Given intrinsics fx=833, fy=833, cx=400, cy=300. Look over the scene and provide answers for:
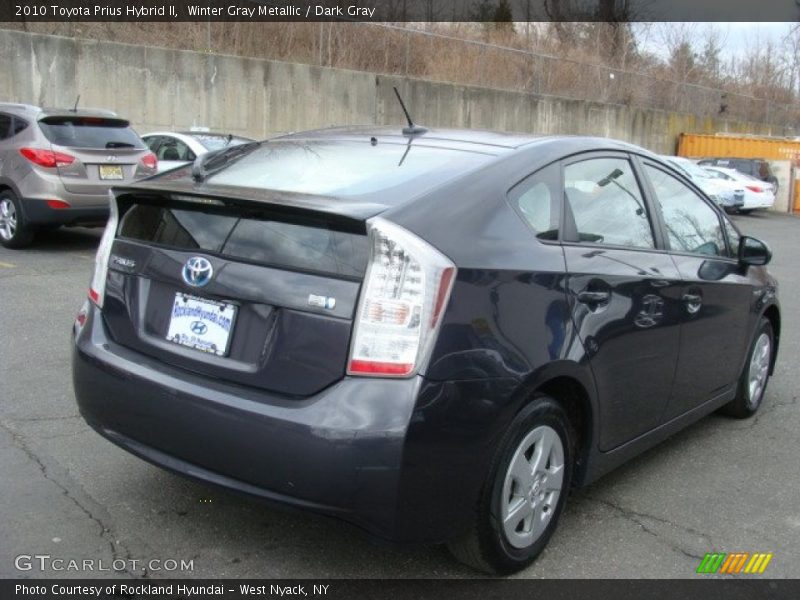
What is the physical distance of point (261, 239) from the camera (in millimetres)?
2949

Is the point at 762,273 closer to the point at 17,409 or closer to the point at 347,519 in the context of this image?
the point at 347,519

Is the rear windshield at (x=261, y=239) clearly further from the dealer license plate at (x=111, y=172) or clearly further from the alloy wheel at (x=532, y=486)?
the dealer license plate at (x=111, y=172)

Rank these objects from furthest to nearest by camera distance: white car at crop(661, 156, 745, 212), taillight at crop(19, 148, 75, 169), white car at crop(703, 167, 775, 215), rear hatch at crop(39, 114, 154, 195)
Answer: white car at crop(703, 167, 775, 215)
white car at crop(661, 156, 745, 212)
rear hatch at crop(39, 114, 154, 195)
taillight at crop(19, 148, 75, 169)

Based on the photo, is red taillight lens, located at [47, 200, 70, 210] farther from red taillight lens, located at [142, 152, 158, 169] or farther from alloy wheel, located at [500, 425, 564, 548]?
alloy wheel, located at [500, 425, 564, 548]

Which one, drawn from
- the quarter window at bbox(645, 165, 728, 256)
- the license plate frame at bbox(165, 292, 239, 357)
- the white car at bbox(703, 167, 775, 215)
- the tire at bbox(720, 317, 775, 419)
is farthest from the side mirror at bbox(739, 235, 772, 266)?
the white car at bbox(703, 167, 775, 215)

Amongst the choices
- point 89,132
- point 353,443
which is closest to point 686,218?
point 353,443

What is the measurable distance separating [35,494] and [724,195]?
899 inches

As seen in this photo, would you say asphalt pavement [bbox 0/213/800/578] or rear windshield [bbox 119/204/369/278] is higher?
rear windshield [bbox 119/204/369/278]

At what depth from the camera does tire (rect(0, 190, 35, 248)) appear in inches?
385

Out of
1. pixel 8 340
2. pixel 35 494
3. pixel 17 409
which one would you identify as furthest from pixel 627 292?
pixel 8 340

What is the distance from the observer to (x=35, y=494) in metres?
3.61

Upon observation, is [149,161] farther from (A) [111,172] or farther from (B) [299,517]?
(B) [299,517]

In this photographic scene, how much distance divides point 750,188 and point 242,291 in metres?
24.0

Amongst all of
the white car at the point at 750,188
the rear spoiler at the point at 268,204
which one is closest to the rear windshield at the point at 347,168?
the rear spoiler at the point at 268,204
